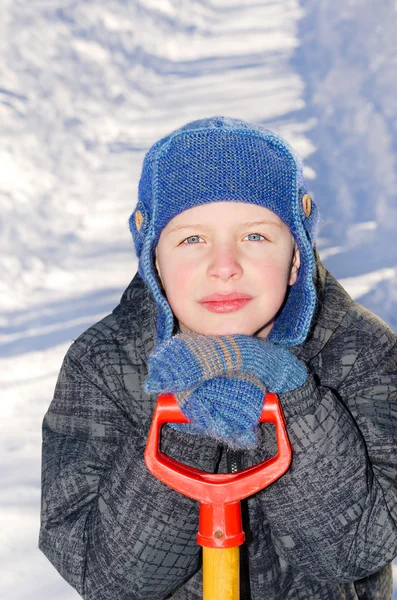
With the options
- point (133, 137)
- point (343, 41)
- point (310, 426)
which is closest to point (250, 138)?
point (310, 426)

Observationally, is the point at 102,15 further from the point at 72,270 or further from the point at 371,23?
the point at 72,270

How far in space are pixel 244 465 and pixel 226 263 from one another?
16.6 inches

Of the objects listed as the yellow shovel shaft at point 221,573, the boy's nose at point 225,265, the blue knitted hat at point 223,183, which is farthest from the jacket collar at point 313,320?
the yellow shovel shaft at point 221,573

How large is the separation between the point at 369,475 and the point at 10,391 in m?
1.61

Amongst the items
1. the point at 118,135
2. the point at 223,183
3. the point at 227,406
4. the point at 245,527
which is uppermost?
the point at 223,183

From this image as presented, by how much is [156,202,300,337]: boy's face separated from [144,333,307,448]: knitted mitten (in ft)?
0.35

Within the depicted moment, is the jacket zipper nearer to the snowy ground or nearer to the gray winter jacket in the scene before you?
the gray winter jacket

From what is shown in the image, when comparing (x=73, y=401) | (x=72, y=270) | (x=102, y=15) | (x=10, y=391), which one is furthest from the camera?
(x=102, y=15)

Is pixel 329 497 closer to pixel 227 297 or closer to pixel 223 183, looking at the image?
pixel 227 297

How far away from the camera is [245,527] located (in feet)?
5.79

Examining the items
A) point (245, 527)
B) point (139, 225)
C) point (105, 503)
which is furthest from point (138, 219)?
point (245, 527)

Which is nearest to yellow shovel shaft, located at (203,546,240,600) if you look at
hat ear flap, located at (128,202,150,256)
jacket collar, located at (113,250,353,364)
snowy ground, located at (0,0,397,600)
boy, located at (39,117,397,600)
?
boy, located at (39,117,397,600)

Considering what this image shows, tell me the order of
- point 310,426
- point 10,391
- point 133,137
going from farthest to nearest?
point 133,137 < point 10,391 < point 310,426

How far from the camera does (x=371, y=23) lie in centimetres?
457
